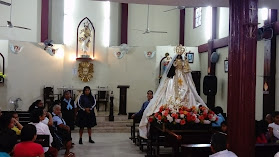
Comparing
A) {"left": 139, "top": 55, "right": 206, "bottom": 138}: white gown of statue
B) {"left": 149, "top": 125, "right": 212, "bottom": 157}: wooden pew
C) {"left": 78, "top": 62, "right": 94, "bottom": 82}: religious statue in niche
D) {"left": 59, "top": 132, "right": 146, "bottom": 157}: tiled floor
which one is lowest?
{"left": 59, "top": 132, "right": 146, "bottom": 157}: tiled floor

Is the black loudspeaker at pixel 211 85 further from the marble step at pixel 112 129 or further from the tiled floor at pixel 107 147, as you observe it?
the tiled floor at pixel 107 147

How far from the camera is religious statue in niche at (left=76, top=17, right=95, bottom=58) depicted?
49.2ft

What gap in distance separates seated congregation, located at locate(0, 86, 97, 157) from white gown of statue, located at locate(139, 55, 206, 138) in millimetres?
1671

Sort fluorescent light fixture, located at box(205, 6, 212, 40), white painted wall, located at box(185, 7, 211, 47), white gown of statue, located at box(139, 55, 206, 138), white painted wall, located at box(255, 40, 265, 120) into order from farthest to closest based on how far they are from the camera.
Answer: white painted wall, located at box(185, 7, 211, 47) < fluorescent light fixture, located at box(205, 6, 212, 40) < white painted wall, located at box(255, 40, 265, 120) < white gown of statue, located at box(139, 55, 206, 138)

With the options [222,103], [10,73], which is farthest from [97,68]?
[222,103]

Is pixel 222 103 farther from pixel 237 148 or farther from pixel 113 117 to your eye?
pixel 237 148

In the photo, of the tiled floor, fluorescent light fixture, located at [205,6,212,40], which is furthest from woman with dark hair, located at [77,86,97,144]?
fluorescent light fixture, located at [205,6,212,40]

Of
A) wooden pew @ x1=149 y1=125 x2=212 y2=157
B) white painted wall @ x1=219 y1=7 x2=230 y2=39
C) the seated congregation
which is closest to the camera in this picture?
the seated congregation

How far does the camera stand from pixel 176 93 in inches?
327

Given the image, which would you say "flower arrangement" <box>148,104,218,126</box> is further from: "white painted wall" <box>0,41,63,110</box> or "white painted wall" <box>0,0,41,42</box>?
"white painted wall" <box>0,0,41,42</box>

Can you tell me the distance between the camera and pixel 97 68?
15125 millimetres

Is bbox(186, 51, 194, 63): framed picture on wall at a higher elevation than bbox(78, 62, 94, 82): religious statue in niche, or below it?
higher

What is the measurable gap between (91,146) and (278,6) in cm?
557

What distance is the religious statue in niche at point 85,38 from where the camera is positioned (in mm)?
15008
